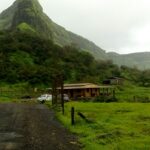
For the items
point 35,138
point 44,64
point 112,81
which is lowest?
point 35,138

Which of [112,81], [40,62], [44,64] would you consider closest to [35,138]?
[112,81]

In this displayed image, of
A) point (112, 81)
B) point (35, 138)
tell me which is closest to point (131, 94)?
point (112, 81)

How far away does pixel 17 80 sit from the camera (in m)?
125

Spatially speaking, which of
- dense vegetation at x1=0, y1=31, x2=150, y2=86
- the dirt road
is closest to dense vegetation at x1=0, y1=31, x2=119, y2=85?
dense vegetation at x1=0, y1=31, x2=150, y2=86

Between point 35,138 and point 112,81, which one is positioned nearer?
point 35,138

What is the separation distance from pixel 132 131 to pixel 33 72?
102 meters

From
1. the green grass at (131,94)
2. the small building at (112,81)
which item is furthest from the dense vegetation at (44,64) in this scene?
the green grass at (131,94)

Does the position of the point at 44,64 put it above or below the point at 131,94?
above

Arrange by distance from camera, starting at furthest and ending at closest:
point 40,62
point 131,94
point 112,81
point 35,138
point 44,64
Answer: point 40,62, point 44,64, point 112,81, point 131,94, point 35,138

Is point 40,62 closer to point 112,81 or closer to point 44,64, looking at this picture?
point 44,64

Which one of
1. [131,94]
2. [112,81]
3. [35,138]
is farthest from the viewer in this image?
[112,81]

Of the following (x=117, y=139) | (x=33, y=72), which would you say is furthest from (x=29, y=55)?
(x=117, y=139)

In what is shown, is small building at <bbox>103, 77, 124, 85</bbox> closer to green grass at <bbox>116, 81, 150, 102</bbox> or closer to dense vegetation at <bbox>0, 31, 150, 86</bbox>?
dense vegetation at <bbox>0, 31, 150, 86</bbox>

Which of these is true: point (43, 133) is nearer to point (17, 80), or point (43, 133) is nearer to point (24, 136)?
point (24, 136)
